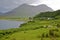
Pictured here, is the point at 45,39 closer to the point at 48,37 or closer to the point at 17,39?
the point at 48,37

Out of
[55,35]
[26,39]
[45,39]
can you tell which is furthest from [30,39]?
[55,35]

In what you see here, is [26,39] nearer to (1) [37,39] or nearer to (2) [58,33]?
(1) [37,39]

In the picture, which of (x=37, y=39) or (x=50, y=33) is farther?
(x=50, y=33)

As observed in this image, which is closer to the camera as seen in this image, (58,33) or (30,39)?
(30,39)

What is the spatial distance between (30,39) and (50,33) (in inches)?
256

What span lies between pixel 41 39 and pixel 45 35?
3979mm

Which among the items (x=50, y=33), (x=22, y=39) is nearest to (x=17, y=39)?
(x=22, y=39)

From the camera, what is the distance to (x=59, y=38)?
47312 mm

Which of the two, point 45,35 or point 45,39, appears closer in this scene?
point 45,39

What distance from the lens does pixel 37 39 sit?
46844mm

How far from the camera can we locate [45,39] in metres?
46.1

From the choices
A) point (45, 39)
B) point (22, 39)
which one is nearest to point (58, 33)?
point (45, 39)

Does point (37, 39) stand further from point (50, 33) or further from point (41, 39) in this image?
point (50, 33)

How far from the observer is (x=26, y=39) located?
47969mm
